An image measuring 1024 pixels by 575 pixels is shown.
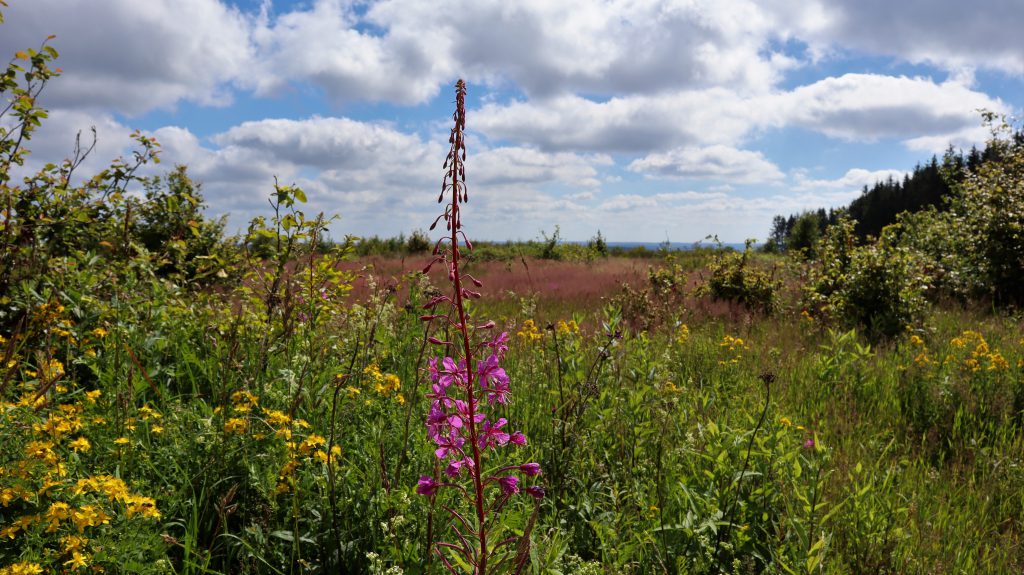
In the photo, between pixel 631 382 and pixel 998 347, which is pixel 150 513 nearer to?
pixel 631 382

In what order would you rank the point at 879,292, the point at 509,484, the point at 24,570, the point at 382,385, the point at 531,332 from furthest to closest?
the point at 879,292 < the point at 531,332 < the point at 382,385 < the point at 24,570 < the point at 509,484

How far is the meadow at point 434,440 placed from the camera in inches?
71.7

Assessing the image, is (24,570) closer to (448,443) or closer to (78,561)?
(78,561)

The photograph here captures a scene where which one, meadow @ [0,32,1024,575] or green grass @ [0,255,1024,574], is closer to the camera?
meadow @ [0,32,1024,575]

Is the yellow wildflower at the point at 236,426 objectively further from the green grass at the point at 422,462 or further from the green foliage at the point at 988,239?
the green foliage at the point at 988,239

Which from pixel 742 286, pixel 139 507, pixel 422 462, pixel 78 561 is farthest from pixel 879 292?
pixel 78 561

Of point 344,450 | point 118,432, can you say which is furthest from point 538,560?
point 118,432

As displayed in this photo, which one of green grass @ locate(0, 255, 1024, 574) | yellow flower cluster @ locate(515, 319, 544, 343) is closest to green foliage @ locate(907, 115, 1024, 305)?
green grass @ locate(0, 255, 1024, 574)

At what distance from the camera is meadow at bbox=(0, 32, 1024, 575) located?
5.97 feet

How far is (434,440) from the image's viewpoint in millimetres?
1661

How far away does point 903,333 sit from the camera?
6.44m

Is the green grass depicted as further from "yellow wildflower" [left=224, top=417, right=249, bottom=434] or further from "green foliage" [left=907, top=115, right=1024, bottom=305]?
"green foliage" [left=907, top=115, right=1024, bottom=305]

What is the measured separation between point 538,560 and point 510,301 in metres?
7.89

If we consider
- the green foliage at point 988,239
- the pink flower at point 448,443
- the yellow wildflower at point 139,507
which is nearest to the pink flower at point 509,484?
the pink flower at point 448,443
